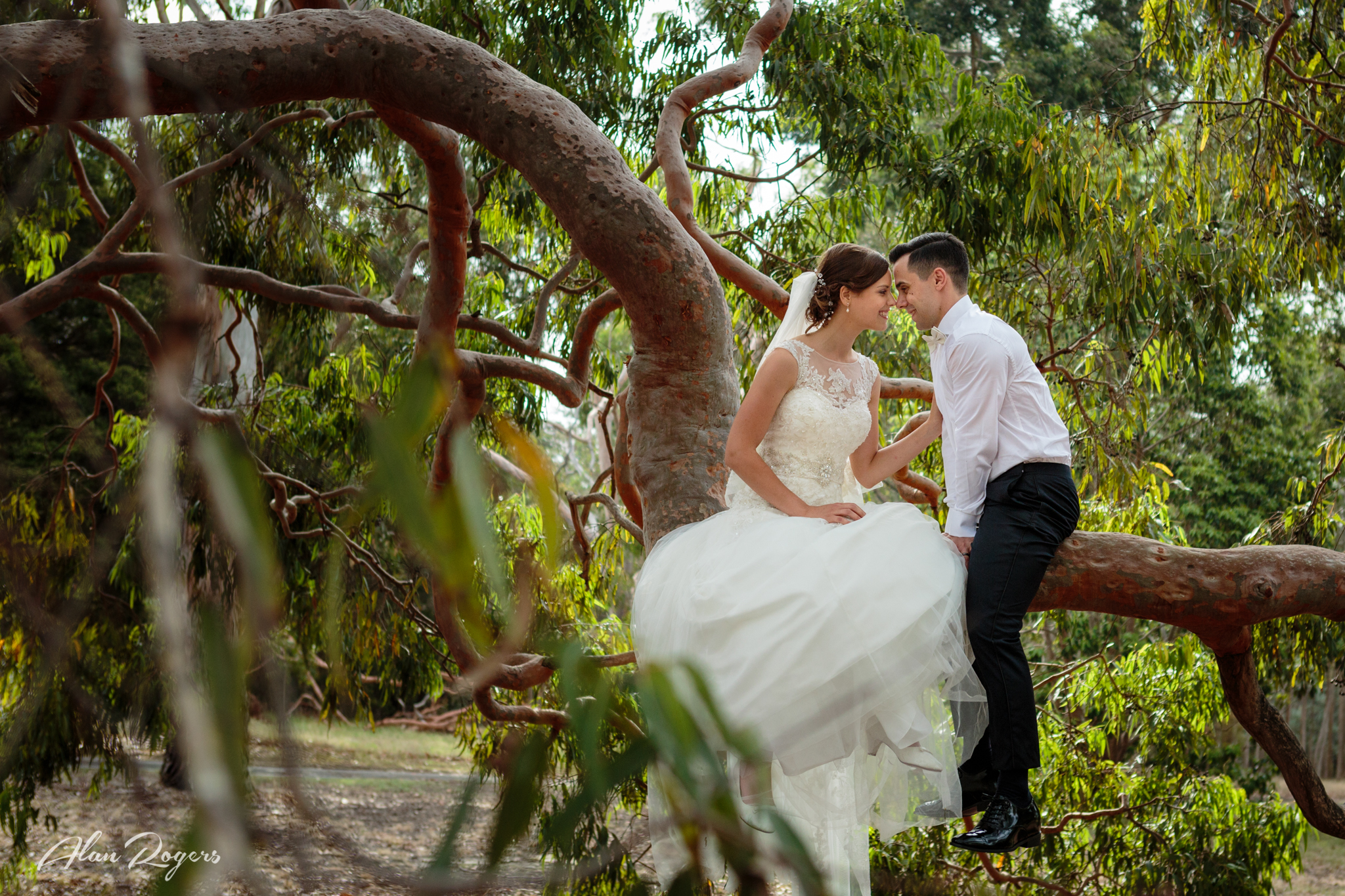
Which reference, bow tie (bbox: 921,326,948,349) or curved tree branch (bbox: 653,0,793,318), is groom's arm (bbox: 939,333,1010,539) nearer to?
bow tie (bbox: 921,326,948,349)

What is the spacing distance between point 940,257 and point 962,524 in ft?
1.83

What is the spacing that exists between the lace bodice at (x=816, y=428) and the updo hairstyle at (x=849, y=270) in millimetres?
137

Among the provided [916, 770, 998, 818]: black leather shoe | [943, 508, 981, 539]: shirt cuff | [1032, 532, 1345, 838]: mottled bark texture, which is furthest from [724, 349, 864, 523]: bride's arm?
[916, 770, 998, 818]: black leather shoe

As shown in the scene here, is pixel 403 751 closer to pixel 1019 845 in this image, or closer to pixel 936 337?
pixel 936 337

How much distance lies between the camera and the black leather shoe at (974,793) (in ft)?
6.29

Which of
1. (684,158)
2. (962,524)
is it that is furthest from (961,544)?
(684,158)

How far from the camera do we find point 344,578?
13.0 feet

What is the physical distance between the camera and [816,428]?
2359mm

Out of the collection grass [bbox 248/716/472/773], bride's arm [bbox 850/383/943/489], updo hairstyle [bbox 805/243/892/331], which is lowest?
grass [bbox 248/716/472/773]

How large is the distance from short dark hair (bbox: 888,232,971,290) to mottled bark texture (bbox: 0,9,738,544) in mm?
417

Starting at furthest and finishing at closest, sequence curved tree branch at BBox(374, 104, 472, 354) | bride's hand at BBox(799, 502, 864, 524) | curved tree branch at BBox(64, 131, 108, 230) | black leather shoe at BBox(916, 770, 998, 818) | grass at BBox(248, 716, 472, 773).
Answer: grass at BBox(248, 716, 472, 773)
curved tree branch at BBox(64, 131, 108, 230)
curved tree branch at BBox(374, 104, 472, 354)
bride's hand at BBox(799, 502, 864, 524)
black leather shoe at BBox(916, 770, 998, 818)

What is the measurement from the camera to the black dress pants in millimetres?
1866

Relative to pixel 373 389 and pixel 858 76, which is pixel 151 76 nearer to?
pixel 373 389

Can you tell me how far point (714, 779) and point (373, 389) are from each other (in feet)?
14.7
